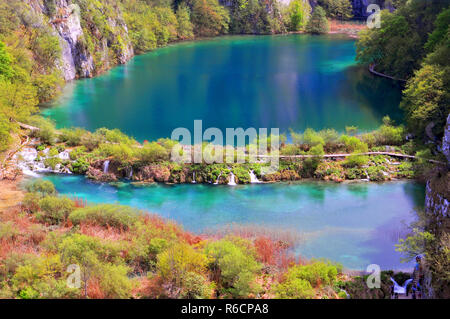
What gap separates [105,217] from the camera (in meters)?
24.5

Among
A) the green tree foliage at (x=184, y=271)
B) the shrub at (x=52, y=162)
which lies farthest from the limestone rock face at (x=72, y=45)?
the green tree foliage at (x=184, y=271)

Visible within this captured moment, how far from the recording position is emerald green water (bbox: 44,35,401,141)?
1656 inches

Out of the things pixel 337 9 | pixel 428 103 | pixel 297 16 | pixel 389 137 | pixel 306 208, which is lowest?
pixel 306 208

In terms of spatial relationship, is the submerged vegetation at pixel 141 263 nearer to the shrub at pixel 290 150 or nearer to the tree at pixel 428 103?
the shrub at pixel 290 150

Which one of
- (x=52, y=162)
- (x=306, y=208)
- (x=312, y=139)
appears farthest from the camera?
(x=312, y=139)

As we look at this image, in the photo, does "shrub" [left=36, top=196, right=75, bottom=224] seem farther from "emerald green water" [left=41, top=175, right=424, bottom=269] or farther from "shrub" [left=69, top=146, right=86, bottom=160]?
"shrub" [left=69, top=146, right=86, bottom=160]

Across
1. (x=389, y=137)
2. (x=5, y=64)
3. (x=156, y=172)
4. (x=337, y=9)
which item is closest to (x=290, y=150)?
(x=389, y=137)

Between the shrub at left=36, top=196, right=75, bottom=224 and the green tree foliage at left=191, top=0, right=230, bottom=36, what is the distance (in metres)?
65.7

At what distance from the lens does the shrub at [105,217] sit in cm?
2450

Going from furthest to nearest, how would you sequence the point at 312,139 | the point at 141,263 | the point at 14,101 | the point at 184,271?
1. the point at 14,101
2. the point at 312,139
3. the point at 141,263
4. the point at 184,271

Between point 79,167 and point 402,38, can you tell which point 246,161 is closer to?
point 79,167

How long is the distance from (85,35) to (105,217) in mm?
39682

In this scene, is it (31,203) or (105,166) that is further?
(105,166)

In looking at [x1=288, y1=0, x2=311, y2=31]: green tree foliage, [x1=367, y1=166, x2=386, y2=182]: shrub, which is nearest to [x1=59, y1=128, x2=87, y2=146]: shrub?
[x1=367, y1=166, x2=386, y2=182]: shrub
